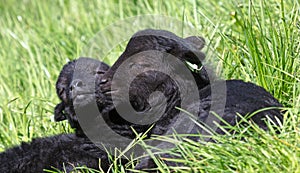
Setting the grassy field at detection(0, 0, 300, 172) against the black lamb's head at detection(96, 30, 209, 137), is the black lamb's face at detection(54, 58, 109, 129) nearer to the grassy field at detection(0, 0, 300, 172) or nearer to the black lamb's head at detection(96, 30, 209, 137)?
the black lamb's head at detection(96, 30, 209, 137)

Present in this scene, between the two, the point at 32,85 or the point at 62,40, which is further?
the point at 62,40

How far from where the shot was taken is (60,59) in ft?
18.6

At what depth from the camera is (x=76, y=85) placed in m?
3.25

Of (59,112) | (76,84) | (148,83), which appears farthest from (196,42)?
(59,112)

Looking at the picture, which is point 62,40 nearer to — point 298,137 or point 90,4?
point 90,4

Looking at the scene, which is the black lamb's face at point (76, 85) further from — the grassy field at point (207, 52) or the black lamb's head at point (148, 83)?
the grassy field at point (207, 52)

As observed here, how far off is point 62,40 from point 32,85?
85 cm

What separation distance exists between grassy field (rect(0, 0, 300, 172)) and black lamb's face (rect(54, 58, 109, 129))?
2.08ft

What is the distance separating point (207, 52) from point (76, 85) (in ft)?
3.09

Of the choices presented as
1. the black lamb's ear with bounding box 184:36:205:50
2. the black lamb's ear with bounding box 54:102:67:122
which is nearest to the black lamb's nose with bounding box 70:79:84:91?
the black lamb's ear with bounding box 54:102:67:122

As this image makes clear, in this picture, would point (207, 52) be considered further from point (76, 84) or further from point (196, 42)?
point (76, 84)

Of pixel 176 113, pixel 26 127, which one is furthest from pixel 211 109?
pixel 26 127

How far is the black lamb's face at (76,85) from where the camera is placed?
3232 mm

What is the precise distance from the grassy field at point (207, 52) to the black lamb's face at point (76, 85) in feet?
2.08
